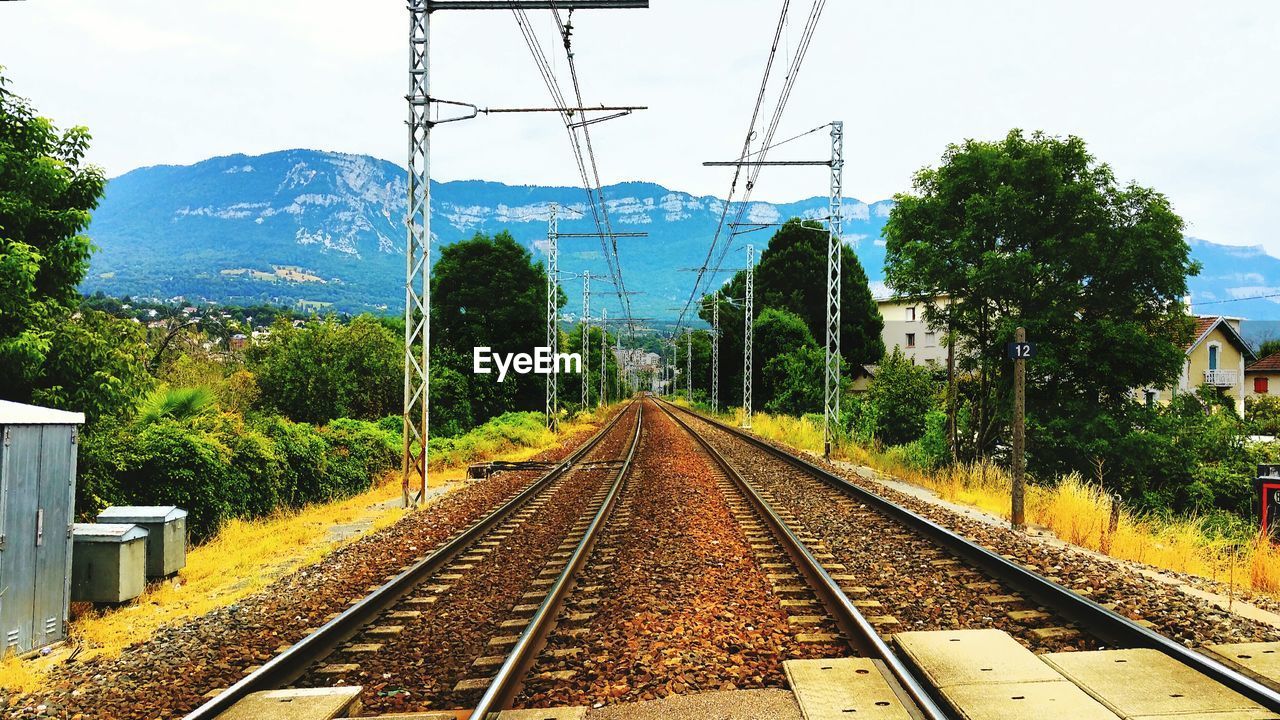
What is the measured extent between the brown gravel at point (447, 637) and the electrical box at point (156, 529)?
115 inches

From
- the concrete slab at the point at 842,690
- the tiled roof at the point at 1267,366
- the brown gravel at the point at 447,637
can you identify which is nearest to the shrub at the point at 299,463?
the brown gravel at the point at 447,637

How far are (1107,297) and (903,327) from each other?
180 feet

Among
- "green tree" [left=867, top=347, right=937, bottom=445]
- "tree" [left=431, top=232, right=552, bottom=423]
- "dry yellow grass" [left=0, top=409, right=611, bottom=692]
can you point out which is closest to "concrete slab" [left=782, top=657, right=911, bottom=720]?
"dry yellow grass" [left=0, top=409, right=611, bottom=692]

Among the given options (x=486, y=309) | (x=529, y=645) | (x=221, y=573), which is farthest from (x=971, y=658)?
(x=486, y=309)

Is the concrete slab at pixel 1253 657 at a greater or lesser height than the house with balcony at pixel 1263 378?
lesser

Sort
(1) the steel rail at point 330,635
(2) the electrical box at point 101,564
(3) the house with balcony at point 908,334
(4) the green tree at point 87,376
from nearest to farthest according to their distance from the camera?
(1) the steel rail at point 330,635, (2) the electrical box at point 101,564, (4) the green tree at point 87,376, (3) the house with balcony at point 908,334

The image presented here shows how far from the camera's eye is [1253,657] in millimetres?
5043

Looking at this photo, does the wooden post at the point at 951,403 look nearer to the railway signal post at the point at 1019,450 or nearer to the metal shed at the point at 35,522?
the railway signal post at the point at 1019,450

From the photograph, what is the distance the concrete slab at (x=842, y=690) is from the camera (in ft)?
13.9

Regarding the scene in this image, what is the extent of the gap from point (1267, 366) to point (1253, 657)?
6159cm

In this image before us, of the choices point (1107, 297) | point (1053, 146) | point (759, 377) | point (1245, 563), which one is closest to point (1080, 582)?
point (1245, 563)

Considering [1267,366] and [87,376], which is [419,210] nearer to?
[87,376]

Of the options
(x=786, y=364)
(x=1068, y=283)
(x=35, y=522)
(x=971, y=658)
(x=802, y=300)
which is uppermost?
(x=802, y=300)

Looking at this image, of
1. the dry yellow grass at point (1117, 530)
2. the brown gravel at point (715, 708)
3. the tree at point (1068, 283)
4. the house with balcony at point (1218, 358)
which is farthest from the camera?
the house with balcony at point (1218, 358)
